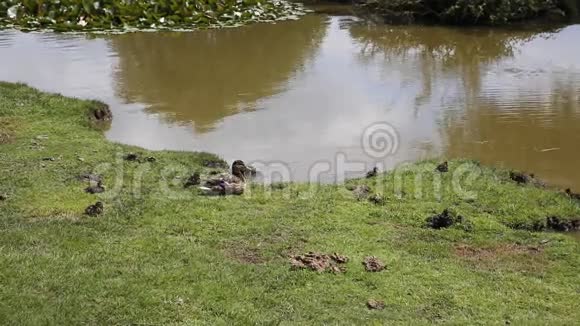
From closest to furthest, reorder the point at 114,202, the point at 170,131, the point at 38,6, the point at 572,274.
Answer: the point at 572,274
the point at 114,202
the point at 170,131
the point at 38,6

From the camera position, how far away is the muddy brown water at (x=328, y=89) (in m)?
8.85

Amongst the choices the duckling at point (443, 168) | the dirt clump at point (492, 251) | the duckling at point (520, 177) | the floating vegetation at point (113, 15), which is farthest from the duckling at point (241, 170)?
the floating vegetation at point (113, 15)

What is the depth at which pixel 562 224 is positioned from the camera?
6547mm

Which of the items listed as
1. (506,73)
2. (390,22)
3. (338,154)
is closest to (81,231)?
(338,154)

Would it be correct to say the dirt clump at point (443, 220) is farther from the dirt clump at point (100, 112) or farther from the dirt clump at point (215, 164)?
the dirt clump at point (100, 112)

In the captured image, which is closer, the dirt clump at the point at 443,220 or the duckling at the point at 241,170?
the dirt clump at the point at 443,220

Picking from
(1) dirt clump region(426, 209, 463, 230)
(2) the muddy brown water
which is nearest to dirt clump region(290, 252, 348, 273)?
(1) dirt clump region(426, 209, 463, 230)

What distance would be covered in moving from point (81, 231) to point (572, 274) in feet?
12.7

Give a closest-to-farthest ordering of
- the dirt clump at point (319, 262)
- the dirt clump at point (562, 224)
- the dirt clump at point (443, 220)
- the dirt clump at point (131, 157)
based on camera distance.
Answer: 1. the dirt clump at point (319, 262)
2. the dirt clump at point (443, 220)
3. the dirt clump at point (562, 224)
4. the dirt clump at point (131, 157)

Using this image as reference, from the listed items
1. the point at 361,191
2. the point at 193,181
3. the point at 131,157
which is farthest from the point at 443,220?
the point at 131,157

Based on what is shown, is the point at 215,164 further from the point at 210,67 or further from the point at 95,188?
the point at 210,67

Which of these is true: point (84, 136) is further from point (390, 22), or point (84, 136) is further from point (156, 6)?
point (390, 22)

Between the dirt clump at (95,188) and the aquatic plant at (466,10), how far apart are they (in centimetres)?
1165

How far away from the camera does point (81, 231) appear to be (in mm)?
5816
